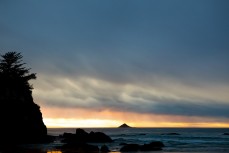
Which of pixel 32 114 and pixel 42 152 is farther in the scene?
pixel 32 114

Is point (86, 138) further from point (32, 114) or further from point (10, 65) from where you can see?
point (10, 65)

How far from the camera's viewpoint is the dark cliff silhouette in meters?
69.9

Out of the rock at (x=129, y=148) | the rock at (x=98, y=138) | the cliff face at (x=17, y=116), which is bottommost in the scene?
the rock at (x=129, y=148)

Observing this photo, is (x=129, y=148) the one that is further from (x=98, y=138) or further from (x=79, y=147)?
(x=98, y=138)

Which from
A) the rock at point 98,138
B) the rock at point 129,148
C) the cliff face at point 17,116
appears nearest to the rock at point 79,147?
the rock at point 129,148

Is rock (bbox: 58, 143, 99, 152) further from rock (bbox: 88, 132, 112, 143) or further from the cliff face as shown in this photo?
rock (bbox: 88, 132, 112, 143)

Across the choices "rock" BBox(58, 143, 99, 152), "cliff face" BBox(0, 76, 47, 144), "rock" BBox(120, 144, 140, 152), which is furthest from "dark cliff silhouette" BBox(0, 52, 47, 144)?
"rock" BBox(120, 144, 140, 152)

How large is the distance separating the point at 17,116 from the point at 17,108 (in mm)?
1764

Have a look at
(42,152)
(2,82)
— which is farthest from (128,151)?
(2,82)

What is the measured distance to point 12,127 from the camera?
7025cm

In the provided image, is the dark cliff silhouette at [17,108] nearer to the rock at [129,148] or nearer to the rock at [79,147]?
the rock at [79,147]

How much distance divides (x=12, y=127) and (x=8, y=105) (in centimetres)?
432

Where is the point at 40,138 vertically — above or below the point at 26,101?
below

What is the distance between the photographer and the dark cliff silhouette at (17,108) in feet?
229
